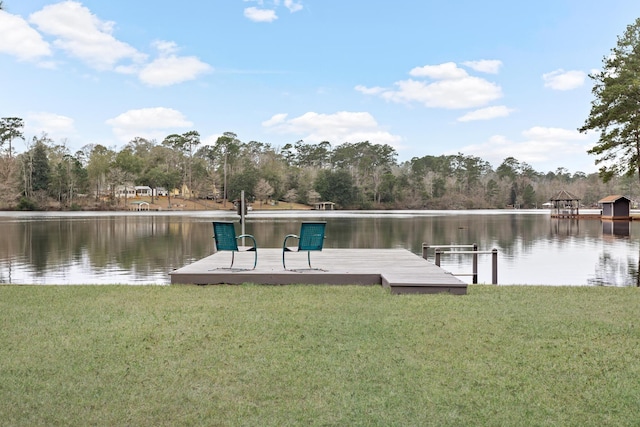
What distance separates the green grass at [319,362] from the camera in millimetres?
2980

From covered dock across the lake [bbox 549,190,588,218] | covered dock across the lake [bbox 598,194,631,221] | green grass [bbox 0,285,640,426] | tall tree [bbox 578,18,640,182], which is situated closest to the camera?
green grass [bbox 0,285,640,426]

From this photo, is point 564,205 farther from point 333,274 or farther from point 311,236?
point 311,236

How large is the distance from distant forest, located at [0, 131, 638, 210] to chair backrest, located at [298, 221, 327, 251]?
2682 inches

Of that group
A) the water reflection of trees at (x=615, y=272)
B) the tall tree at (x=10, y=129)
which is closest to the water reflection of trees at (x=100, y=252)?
the water reflection of trees at (x=615, y=272)

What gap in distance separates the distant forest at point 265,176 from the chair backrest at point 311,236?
68.1 m

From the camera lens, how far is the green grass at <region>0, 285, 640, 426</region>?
117 inches

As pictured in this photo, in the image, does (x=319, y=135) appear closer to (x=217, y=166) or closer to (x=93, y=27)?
(x=217, y=166)

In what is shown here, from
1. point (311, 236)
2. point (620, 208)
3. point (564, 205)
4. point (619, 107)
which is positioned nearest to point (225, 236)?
point (311, 236)

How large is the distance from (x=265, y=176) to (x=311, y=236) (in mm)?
75881

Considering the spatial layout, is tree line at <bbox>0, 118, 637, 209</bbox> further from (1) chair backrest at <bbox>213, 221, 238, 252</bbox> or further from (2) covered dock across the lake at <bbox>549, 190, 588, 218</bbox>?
(1) chair backrest at <bbox>213, 221, 238, 252</bbox>

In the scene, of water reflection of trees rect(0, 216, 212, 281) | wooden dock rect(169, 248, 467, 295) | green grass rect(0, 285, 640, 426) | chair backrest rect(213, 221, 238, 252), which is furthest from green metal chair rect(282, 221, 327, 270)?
water reflection of trees rect(0, 216, 212, 281)

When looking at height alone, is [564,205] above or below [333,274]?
above

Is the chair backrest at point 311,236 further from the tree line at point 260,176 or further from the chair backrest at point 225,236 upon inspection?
the tree line at point 260,176

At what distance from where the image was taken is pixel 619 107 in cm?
3002
